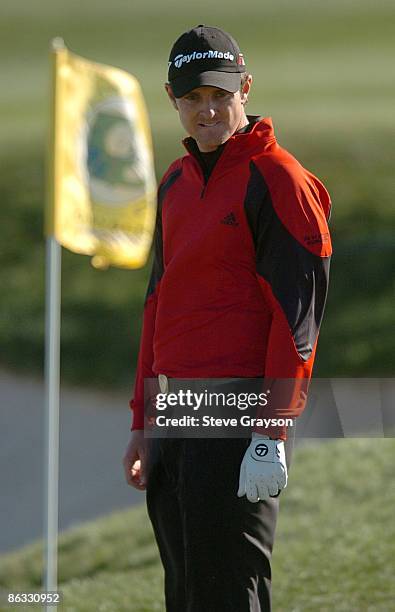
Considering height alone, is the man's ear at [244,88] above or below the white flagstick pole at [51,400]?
above

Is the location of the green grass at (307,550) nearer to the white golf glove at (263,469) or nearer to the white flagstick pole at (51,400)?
the white flagstick pole at (51,400)

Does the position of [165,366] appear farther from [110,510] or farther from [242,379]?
[110,510]

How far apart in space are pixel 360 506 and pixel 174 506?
8.96 ft

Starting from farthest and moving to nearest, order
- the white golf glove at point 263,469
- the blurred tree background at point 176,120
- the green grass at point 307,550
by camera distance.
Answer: the blurred tree background at point 176,120 < the green grass at point 307,550 < the white golf glove at point 263,469

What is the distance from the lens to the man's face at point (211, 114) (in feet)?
7.72

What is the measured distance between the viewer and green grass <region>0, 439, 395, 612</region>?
13.8ft

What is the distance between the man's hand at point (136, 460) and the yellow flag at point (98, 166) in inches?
79.0

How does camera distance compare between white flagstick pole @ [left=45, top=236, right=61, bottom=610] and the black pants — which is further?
white flagstick pole @ [left=45, top=236, right=61, bottom=610]

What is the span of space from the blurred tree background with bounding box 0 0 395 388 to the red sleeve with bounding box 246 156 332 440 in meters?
4.96

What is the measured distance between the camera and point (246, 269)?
231 centimetres

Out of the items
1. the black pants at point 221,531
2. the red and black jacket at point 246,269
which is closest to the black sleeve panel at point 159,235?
the red and black jacket at point 246,269

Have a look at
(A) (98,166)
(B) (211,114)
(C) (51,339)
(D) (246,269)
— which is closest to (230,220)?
(D) (246,269)

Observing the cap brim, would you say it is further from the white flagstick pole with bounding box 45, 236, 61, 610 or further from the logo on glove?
the white flagstick pole with bounding box 45, 236, 61, 610

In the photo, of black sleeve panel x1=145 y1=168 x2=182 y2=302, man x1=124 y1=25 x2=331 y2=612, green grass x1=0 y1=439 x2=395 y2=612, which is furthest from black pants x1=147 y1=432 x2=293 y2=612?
green grass x1=0 y1=439 x2=395 y2=612
